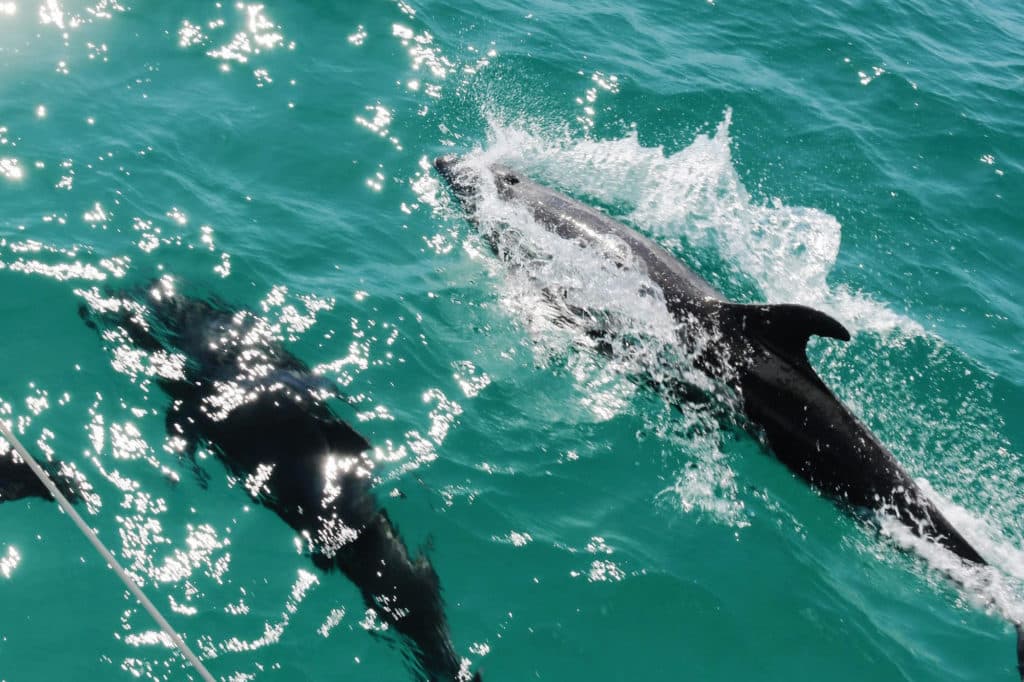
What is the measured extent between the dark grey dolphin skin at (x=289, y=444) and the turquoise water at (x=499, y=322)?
0.18 meters

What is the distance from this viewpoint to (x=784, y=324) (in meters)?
8.38

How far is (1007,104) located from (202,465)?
17110 mm

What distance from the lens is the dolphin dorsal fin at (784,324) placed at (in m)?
8.07

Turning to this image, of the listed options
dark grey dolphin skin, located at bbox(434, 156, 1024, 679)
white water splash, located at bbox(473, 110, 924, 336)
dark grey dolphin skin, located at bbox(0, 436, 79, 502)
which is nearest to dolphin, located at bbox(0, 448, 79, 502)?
dark grey dolphin skin, located at bbox(0, 436, 79, 502)

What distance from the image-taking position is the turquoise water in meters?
6.96

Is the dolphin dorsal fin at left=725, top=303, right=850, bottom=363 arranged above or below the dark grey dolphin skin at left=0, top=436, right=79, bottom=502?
above

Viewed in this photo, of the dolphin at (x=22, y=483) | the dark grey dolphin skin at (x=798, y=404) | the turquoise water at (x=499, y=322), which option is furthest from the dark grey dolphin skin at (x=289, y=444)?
the dark grey dolphin skin at (x=798, y=404)

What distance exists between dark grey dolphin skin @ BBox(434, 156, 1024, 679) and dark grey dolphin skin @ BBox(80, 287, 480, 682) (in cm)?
374

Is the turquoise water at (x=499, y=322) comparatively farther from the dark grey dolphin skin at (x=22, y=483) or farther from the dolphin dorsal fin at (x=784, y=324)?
the dolphin dorsal fin at (x=784, y=324)

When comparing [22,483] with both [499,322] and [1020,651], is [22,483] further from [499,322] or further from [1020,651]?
[1020,651]

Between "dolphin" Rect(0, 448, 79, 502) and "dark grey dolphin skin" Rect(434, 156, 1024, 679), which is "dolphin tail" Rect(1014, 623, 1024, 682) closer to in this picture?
"dark grey dolphin skin" Rect(434, 156, 1024, 679)

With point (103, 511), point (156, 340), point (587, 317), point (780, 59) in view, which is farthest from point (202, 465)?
point (780, 59)

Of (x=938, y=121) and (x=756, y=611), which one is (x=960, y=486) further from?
(x=938, y=121)

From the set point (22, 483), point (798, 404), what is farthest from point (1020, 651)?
point (22, 483)
